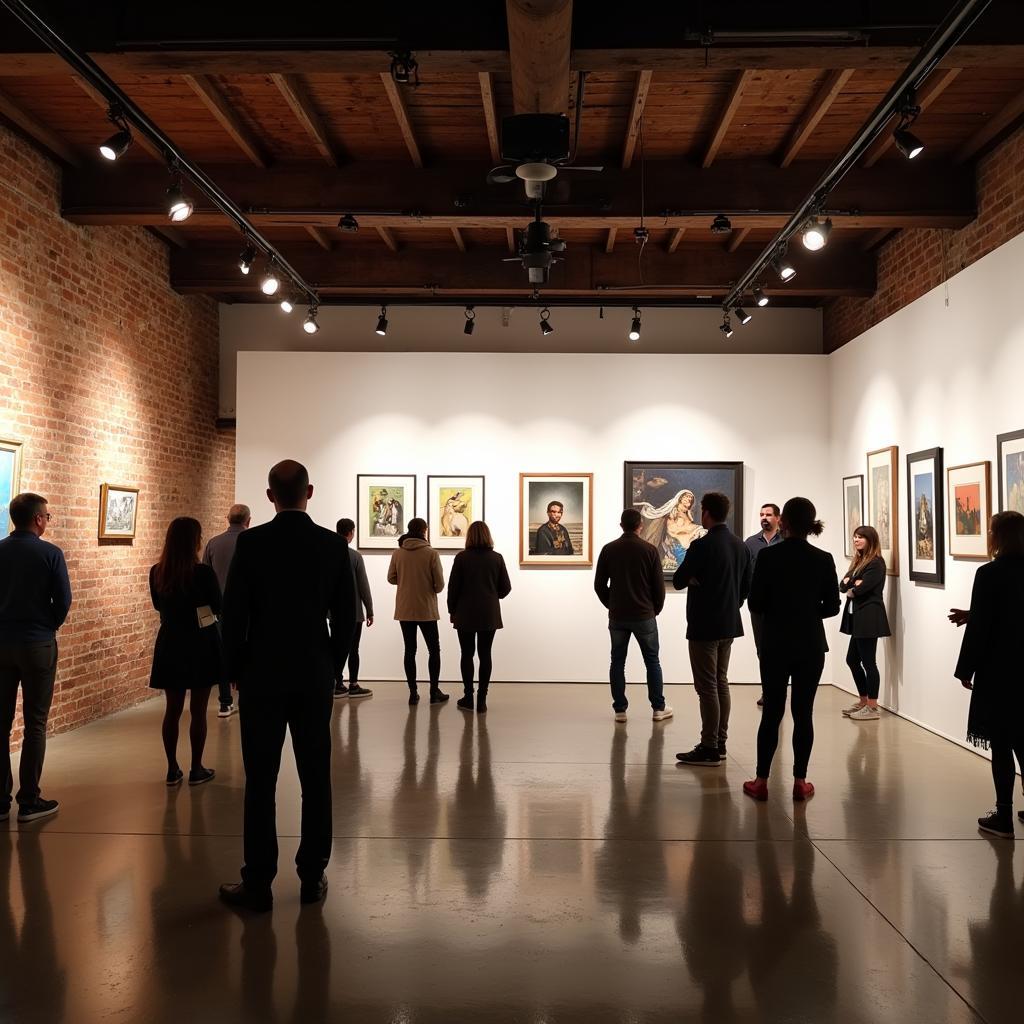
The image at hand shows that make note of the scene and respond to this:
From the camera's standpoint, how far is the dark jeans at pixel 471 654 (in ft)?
28.1

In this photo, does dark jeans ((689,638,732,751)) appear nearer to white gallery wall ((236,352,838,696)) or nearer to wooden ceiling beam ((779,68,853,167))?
wooden ceiling beam ((779,68,853,167))

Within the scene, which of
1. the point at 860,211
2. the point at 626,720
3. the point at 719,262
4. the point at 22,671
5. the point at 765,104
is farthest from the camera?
the point at 719,262

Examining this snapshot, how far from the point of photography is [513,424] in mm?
10375

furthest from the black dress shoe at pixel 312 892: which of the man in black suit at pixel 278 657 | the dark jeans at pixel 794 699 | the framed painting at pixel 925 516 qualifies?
the framed painting at pixel 925 516

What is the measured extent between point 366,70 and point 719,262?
18.0 ft

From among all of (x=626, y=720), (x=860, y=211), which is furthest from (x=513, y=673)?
(x=860, y=211)

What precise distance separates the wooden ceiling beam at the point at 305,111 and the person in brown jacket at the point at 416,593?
3287 mm

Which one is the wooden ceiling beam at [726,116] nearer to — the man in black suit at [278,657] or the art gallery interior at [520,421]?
the art gallery interior at [520,421]

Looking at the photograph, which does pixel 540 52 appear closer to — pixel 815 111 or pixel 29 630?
pixel 815 111

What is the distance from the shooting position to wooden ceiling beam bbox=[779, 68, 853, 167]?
5.91 m

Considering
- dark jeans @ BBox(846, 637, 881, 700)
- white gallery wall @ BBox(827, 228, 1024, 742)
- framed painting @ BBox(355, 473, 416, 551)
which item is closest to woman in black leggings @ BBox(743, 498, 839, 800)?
white gallery wall @ BBox(827, 228, 1024, 742)

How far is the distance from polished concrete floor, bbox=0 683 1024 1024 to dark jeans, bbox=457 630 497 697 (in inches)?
71.0

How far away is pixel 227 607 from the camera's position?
12.9 ft

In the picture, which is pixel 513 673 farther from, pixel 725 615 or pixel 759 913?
pixel 759 913
